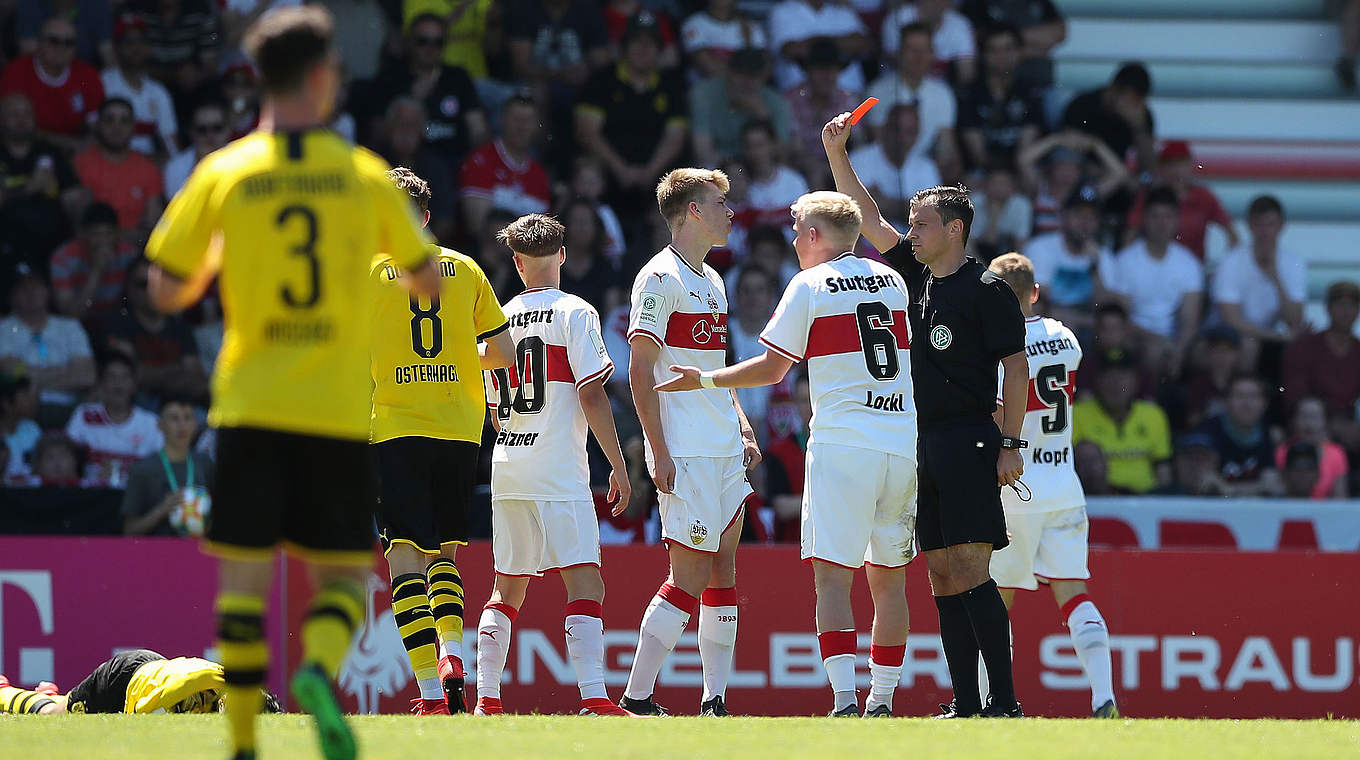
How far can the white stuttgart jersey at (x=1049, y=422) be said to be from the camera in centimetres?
831

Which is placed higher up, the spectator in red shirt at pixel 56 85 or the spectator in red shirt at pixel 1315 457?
the spectator in red shirt at pixel 56 85

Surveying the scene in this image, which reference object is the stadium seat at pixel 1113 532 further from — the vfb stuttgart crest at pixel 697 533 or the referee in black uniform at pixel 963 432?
the vfb stuttgart crest at pixel 697 533

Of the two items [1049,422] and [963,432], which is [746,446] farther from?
[1049,422]

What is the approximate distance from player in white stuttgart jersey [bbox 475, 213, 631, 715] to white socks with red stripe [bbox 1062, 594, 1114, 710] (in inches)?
94.0

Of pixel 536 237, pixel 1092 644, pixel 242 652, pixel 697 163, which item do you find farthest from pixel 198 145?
pixel 242 652

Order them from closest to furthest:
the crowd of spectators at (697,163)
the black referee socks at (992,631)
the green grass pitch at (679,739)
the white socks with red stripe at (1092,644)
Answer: the green grass pitch at (679,739), the black referee socks at (992,631), the white socks with red stripe at (1092,644), the crowd of spectators at (697,163)

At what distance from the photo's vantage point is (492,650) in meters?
7.41

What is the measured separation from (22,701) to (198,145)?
18.9ft

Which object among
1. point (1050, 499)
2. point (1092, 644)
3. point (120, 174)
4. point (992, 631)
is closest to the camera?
point (992, 631)

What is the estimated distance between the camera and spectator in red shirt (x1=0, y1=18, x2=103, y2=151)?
1252 centimetres

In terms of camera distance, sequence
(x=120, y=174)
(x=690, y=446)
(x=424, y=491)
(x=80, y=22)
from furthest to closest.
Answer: (x=80, y=22)
(x=120, y=174)
(x=690, y=446)
(x=424, y=491)

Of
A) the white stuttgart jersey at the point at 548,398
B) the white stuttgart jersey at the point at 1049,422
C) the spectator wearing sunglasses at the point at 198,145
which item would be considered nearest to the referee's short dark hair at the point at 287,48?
the white stuttgart jersey at the point at 548,398

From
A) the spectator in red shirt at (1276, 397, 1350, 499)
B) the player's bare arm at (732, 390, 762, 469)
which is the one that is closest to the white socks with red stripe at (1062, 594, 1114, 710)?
the player's bare arm at (732, 390, 762, 469)

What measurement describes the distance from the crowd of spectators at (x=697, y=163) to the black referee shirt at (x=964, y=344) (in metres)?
3.87
